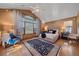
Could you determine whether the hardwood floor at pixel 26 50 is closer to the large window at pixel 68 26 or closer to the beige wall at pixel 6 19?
A: the large window at pixel 68 26

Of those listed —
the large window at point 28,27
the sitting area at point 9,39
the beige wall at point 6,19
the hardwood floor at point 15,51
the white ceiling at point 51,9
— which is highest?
the white ceiling at point 51,9

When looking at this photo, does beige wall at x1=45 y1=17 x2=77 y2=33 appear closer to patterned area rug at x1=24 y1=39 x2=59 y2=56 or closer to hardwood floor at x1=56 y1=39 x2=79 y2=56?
hardwood floor at x1=56 y1=39 x2=79 y2=56

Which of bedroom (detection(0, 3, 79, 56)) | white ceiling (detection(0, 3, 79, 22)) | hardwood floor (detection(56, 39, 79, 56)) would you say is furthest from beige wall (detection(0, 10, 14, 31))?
hardwood floor (detection(56, 39, 79, 56))

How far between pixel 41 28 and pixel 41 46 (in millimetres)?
364

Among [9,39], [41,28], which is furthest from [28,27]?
[9,39]

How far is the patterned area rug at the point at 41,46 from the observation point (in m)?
2.28

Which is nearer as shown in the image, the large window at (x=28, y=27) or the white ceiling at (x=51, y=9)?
the white ceiling at (x=51, y=9)

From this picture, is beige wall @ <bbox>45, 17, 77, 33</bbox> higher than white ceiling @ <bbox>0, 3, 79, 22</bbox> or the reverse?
the reverse

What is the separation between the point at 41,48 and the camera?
2.29 m

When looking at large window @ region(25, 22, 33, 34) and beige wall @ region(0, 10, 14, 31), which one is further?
large window @ region(25, 22, 33, 34)

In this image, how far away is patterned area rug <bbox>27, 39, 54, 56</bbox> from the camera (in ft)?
7.49

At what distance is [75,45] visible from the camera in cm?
228

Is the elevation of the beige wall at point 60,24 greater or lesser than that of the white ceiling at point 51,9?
lesser

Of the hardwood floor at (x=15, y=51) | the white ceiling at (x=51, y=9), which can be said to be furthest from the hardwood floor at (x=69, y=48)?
the hardwood floor at (x=15, y=51)
